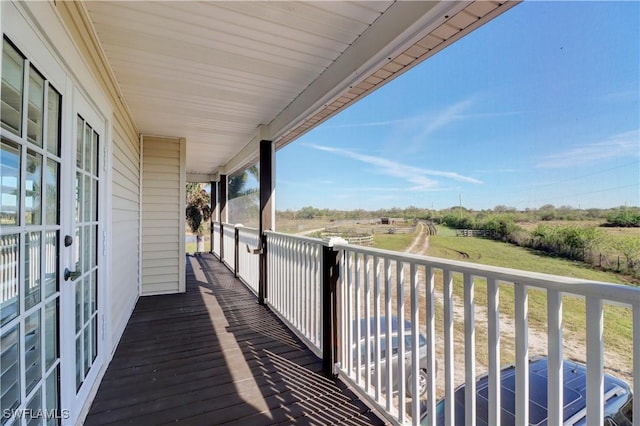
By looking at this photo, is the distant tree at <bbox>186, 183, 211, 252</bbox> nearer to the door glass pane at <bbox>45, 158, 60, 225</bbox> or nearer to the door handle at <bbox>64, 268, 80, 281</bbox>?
the door handle at <bbox>64, 268, 80, 281</bbox>

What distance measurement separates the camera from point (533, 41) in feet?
5.35

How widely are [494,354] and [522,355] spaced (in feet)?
0.36

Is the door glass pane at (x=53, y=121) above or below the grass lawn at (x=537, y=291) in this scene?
above

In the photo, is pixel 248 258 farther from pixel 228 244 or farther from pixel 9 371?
pixel 9 371

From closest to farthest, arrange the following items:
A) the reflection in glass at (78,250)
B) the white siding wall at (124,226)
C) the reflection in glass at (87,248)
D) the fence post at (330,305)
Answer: the reflection in glass at (78,250)
the reflection in glass at (87,248)
the fence post at (330,305)
the white siding wall at (124,226)

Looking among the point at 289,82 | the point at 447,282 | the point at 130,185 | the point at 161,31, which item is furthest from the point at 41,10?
the point at 130,185

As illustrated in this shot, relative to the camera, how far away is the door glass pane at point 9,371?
0.99 metres

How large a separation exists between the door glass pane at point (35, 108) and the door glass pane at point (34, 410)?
1.08 metres

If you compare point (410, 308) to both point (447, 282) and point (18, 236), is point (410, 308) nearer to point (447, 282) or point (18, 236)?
point (447, 282)

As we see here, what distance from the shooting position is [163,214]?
182 inches

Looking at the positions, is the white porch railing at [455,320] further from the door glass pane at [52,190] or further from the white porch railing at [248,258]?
the white porch railing at [248,258]

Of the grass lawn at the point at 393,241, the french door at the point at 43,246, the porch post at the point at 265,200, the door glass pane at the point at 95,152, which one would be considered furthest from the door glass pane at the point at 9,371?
the porch post at the point at 265,200

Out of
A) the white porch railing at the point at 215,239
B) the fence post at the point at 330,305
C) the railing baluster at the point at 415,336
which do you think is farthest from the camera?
the white porch railing at the point at 215,239

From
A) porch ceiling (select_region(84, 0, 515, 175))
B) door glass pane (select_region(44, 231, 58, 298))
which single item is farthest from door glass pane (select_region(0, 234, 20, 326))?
porch ceiling (select_region(84, 0, 515, 175))
